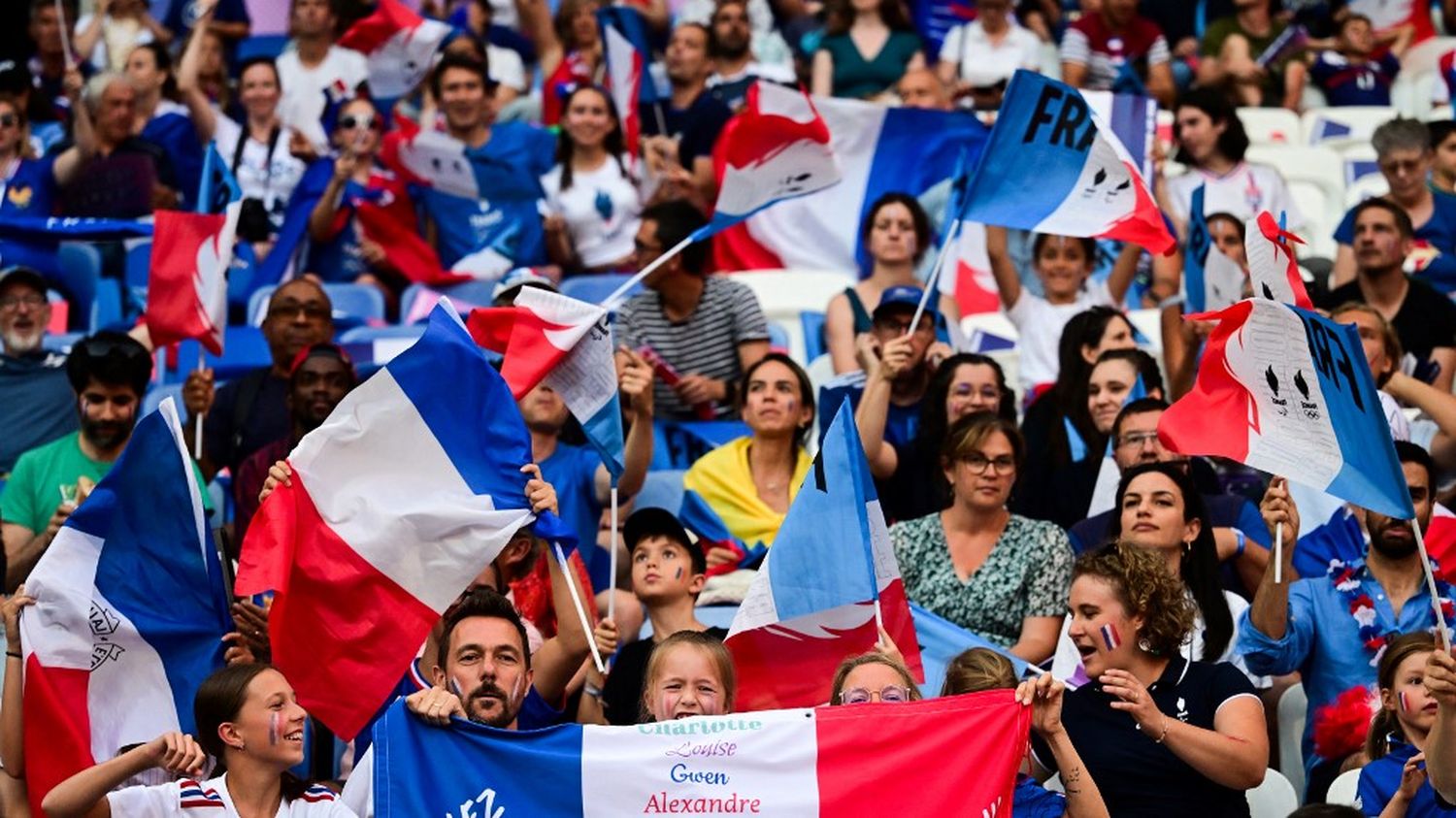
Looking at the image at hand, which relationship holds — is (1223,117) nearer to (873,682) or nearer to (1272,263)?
(1272,263)

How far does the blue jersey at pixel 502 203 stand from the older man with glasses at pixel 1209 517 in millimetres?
3993

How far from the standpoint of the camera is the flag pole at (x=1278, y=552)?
697 centimetres

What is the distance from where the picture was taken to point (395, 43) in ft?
41.6

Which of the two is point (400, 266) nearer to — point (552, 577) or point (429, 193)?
point (429, 193)

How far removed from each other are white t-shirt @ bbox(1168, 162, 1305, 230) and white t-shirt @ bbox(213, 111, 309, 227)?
164 inches

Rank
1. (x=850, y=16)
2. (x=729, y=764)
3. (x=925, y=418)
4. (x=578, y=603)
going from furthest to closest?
(x=850, y=16) → (x=925, y=418) → (x=578, y=603) → (x=729, y=764)

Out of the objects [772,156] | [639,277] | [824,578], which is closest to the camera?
[824,578]

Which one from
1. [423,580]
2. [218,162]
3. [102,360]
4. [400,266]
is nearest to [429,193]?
[400,266]

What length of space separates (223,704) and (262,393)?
3127mm

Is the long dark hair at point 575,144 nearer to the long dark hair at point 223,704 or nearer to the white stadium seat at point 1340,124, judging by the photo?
the white stadium seat at point 1340,124

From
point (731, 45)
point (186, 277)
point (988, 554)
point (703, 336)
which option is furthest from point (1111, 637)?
point (731, 45)

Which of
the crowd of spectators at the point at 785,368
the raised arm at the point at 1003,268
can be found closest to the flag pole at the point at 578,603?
the crowd of spectators at the point at 785,368

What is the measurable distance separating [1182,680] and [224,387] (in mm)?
4316

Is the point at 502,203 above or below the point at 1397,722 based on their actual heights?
above
